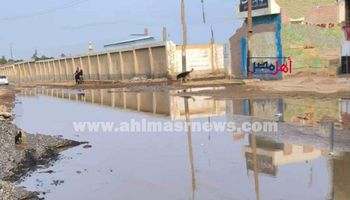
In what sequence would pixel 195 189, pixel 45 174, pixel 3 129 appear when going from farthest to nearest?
pixel 3 129 → pixel 45 174 → pixel 195 189

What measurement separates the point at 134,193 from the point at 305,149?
3.98m

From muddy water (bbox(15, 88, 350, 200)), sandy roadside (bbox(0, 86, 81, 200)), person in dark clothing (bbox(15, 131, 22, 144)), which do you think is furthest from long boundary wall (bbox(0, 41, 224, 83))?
person in dark clothing (bbox(15, 131, 22, 144))

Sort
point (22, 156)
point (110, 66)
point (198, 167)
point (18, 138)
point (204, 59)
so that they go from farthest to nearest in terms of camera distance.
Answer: point (110, 66)
point (204, 59)
point (18, 138)
point (22, 156)
point (198, 167)

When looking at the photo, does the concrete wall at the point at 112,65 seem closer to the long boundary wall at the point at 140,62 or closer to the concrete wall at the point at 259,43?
the long boundary wall at the point at 140,62

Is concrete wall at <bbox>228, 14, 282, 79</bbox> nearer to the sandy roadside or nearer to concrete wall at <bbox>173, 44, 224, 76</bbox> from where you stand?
concrete wall at <bbox>173, 44, 224, 76</bbox>

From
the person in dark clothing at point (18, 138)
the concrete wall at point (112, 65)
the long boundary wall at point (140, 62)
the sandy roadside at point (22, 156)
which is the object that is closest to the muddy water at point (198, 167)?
the sandy roadside at point (22, 156)

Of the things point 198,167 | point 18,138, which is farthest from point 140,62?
point 198,167

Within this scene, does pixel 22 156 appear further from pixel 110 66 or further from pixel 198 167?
pixel 110 66

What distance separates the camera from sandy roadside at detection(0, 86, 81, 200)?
7.87 m

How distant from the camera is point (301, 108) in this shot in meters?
17.1

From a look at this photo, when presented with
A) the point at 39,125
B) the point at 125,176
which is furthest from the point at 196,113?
the point at 125,176

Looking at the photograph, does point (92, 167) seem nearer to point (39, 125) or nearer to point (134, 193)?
point (134, 193)

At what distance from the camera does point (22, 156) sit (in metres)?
11.0

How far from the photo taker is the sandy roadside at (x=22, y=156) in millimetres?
7871
